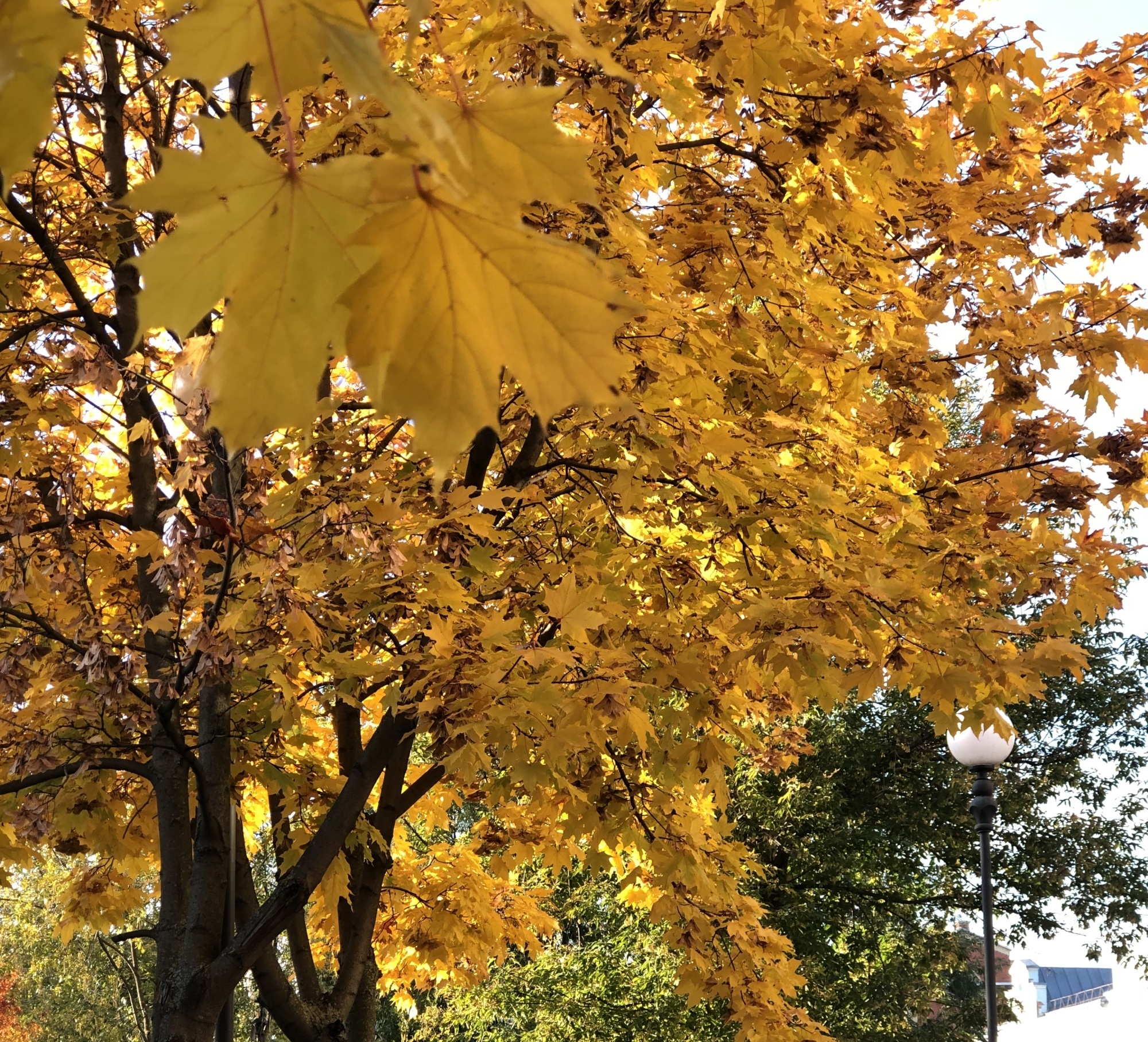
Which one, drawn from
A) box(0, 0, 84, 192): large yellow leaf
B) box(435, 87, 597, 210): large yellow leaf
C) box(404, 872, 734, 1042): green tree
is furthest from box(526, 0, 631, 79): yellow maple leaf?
box(404, 872, 734, 1042): green tree

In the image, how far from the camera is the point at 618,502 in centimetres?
436

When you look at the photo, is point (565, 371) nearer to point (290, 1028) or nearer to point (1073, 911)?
point (290, 1028)

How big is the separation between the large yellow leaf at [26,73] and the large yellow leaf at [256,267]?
0.20 ft

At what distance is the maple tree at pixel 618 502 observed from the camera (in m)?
3.40

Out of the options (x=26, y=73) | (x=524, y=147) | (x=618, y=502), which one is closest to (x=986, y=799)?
(x=618, y=502)

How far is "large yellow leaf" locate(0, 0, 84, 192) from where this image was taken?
1.86 feet

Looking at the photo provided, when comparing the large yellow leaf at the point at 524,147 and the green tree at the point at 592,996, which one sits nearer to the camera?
the large yellow leaf at the point at 524,147

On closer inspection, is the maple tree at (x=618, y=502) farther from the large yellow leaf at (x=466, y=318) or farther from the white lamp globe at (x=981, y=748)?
the white lamp globe at (x=981, y=748)

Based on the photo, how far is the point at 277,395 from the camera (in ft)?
2.04

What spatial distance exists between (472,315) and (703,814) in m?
6.10

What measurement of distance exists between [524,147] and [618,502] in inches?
146

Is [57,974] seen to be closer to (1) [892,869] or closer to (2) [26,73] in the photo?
(1) [892,869]

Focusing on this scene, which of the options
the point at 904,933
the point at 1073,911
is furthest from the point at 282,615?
the point at 1073,911

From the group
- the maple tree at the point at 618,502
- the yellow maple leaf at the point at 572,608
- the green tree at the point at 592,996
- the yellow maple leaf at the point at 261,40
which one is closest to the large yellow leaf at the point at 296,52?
the yellow maple leaf at the point at 261,40
